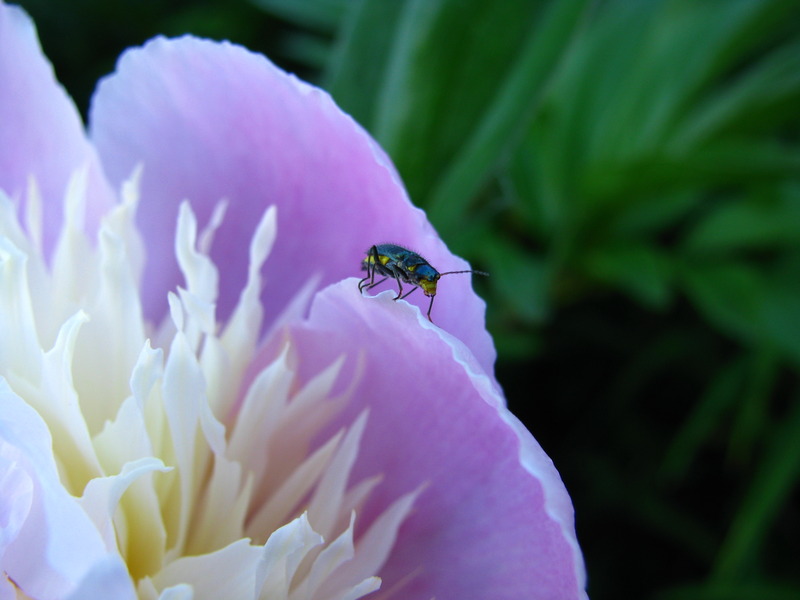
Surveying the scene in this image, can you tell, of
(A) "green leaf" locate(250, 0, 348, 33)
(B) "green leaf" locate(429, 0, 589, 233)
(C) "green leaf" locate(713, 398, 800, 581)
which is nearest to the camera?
(B) "green leaf" locate(429, 0, 589, 233)

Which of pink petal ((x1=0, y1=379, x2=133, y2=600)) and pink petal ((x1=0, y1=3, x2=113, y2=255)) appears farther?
pink petal ((x1=0, y1=3, x2=113, y2=255))

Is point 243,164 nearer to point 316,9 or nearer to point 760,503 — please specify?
point 316,9

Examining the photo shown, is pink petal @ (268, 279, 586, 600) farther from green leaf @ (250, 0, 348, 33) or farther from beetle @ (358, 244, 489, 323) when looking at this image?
green leaf @ (250, 0, 348, 33)

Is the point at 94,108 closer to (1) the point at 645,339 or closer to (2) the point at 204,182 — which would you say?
(2) the point at 204,182

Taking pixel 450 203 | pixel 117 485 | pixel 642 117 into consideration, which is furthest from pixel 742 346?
pixel 117 485

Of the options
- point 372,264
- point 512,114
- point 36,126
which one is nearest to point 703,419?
point 512,114

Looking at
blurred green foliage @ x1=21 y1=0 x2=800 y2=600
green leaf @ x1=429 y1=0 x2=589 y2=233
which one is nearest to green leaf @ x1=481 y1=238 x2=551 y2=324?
blurred green foliage @ x1=21 y1=0 x2=800 y2=600

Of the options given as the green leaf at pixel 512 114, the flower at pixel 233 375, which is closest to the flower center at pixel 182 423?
the flower at pixel 233 375
